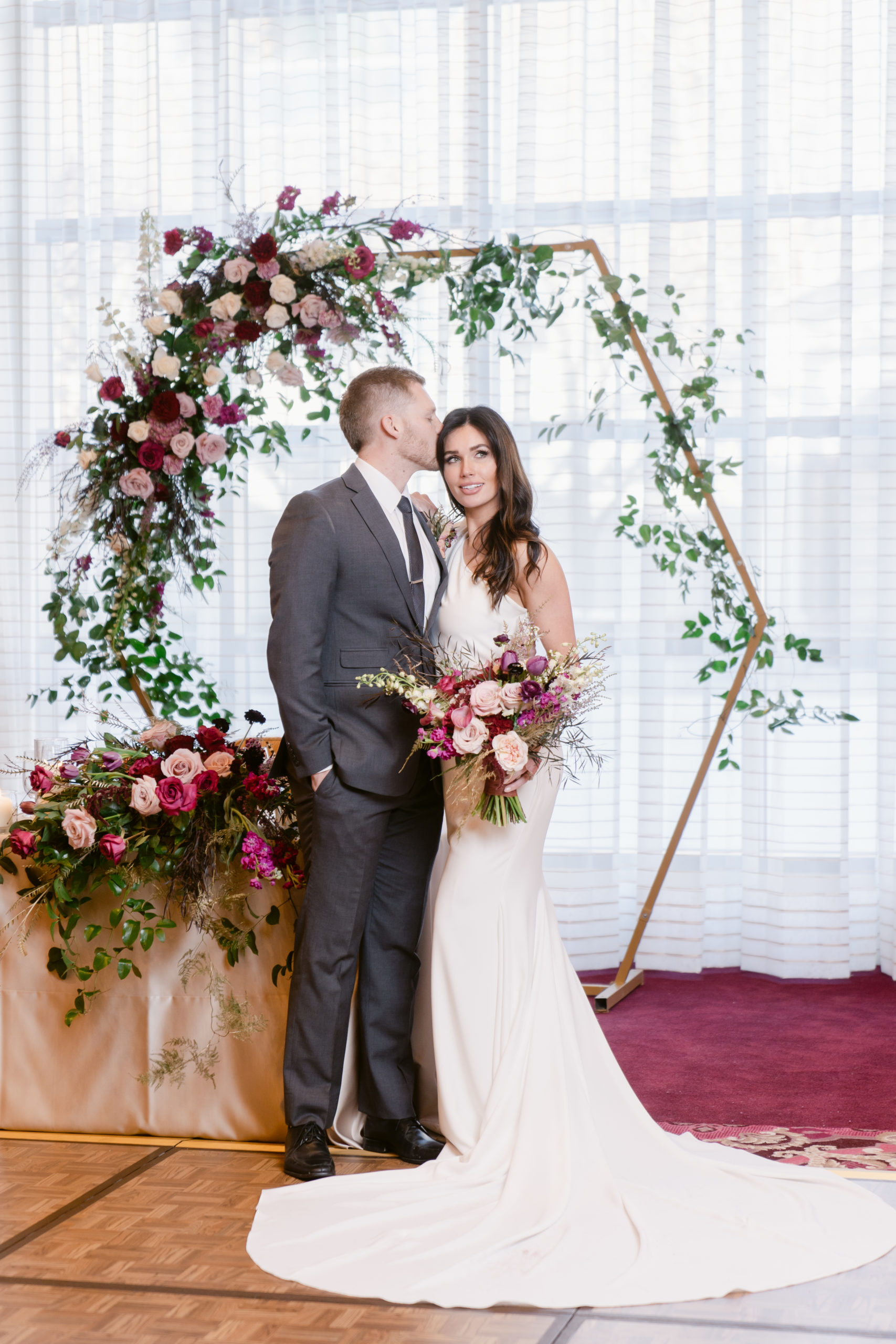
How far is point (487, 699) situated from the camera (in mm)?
2672

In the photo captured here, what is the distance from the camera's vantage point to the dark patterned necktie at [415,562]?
303cm

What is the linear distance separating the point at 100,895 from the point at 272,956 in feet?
1.42

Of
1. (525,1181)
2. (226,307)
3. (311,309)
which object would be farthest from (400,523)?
(525,1181)

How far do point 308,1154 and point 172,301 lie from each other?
7.90ft

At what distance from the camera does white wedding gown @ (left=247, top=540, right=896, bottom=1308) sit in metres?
2.38

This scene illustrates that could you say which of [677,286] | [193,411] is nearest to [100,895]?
[193,411]

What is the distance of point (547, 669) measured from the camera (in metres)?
2.75

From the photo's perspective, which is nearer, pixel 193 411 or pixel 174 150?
pixel 193 411

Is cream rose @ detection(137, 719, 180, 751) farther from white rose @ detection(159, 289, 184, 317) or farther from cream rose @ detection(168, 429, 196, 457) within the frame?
white rose @ detection(159, 289, 184, 317)

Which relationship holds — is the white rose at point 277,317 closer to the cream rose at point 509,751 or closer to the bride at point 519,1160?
the bride at point 519,1160

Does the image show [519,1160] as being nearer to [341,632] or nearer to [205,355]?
[341,632]

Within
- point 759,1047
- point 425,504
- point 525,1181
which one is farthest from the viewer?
Answer: point 759,1047

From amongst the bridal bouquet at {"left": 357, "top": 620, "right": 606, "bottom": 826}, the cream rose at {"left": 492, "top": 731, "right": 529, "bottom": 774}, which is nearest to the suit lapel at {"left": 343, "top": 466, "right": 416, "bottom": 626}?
the bridal bouquet at {"left": 357, "top": 620, "right": 606, "bottom": 826}

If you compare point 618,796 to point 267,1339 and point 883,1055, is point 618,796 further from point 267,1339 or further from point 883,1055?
point 267,1339
